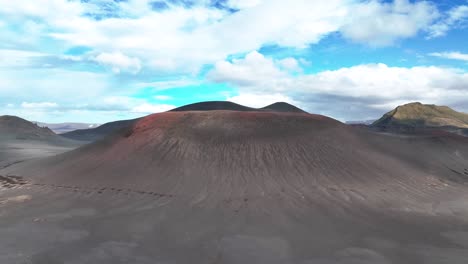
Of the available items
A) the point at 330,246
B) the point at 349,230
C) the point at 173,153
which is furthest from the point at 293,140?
the point at 330,246

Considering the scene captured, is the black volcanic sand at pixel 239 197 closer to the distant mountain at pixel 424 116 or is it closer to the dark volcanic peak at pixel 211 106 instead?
the dark volcanic peak at pixel 211 106

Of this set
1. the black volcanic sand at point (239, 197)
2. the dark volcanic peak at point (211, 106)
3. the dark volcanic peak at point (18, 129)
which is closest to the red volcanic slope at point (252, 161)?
the black volcanic sand at point (239, 197)

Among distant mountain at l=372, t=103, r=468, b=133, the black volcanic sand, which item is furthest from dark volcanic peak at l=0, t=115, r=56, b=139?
distant mountain at l=372, t=103, r=468, b=133

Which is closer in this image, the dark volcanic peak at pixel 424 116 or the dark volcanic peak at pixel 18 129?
the dark volcanic peak at pixel 18 129

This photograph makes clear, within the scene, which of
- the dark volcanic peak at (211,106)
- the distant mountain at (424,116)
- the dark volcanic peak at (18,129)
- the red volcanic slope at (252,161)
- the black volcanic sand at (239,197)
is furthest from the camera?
the distant mountain at (424,116)

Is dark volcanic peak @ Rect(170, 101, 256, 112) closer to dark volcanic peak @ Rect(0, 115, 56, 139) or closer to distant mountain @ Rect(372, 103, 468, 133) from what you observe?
dark volcanic peak @ Rect(0, 115, 56, 139)

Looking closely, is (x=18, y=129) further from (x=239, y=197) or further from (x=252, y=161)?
(x=239, y=197)
